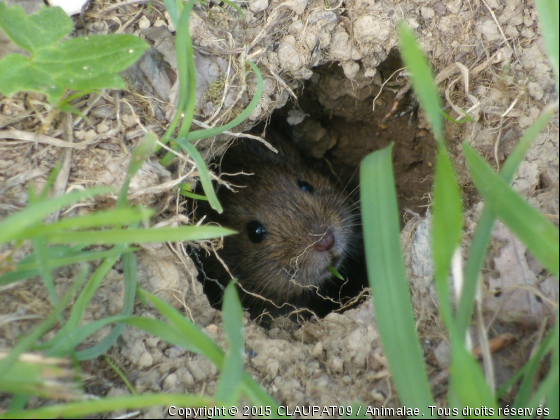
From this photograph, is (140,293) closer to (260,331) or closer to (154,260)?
(154,260)

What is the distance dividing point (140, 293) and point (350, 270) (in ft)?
8.89

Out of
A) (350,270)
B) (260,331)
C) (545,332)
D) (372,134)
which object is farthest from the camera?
(350,270)

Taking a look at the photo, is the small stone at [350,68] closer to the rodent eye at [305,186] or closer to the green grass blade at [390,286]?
the rodent eye at [305,186]

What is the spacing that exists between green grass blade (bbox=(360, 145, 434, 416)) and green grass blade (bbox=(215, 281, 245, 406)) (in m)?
0.49

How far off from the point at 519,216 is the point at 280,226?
2.36 meters

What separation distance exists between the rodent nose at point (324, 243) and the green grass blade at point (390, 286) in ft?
5.86

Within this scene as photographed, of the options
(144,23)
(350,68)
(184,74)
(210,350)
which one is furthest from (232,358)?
(350,68)

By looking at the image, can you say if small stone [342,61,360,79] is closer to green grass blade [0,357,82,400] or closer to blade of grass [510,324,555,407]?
blade of grass [510,324,555,407]

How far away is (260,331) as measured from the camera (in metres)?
2.88

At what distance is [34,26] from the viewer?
238cm

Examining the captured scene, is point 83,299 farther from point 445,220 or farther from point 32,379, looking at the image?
point 445,220

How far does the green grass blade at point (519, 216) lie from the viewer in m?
1.72

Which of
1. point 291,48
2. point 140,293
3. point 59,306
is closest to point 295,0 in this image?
point 291,48

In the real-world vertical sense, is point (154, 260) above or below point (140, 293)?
above
